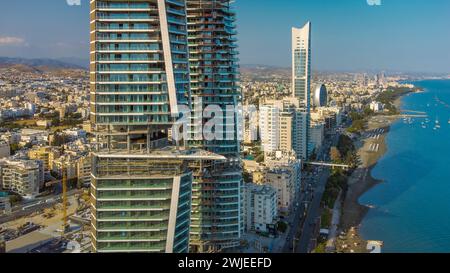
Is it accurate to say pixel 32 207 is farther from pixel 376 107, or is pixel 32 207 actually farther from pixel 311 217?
pixel 376 107

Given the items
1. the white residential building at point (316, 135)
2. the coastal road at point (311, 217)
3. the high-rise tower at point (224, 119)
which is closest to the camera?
the high-rise tower at point (224, 119)

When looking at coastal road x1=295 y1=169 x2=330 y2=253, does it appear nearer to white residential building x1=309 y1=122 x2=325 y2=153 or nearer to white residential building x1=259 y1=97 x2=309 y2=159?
white residential building x1=259 y1=97 x2=309 y2=159

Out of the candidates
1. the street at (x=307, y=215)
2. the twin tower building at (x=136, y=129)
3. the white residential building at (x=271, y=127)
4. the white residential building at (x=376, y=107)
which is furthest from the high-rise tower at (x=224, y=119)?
the white residential building at (x=376, y=107)

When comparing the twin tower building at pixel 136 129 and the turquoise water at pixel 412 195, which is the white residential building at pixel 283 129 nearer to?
the turquoise water at pixel 412 195

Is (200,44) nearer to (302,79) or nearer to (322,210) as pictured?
(322,210)

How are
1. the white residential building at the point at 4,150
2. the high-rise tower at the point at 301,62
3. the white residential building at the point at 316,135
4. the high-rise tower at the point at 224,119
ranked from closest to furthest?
the high-rise tower at the point at 224,119, the white residential building at the point at 4,150, the white residential building at the point at 316,135, the high-rise tower at the point at 301,62

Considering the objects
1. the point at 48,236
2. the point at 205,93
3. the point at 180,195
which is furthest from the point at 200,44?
the point at 48,236

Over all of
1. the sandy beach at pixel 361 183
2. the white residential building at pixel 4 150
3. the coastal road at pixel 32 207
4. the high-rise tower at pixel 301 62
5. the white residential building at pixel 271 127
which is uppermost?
the high-rise tower at pixel 301 62

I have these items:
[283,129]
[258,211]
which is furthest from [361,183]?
[258,211]
